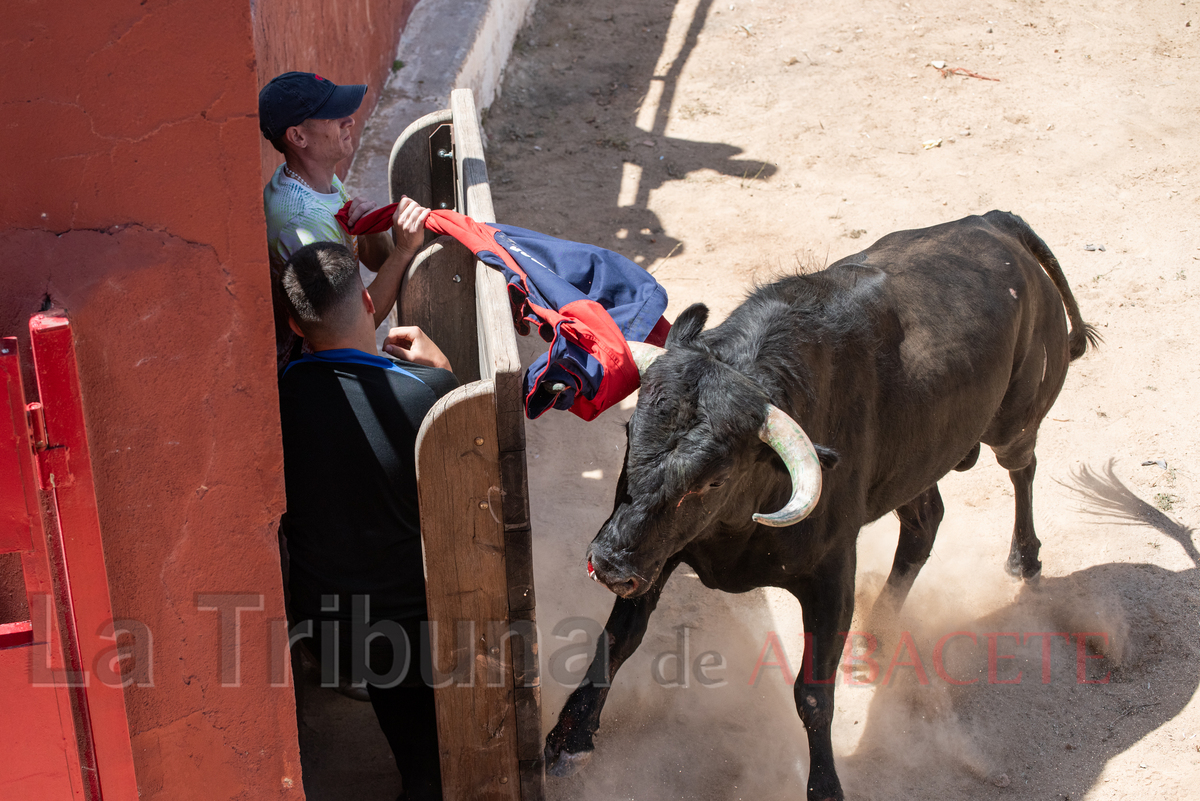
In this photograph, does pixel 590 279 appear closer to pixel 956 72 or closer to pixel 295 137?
pixel 295 137

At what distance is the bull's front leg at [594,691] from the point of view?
3.43 m

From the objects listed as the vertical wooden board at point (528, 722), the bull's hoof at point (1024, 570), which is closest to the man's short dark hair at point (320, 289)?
the vertical wooden board at point (528, 722)

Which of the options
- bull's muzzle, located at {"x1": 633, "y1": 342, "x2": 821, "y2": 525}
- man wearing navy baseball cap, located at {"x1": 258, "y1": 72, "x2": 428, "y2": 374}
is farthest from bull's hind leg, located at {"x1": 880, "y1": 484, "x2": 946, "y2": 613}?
man wearing navy baseball cap, located at {"x1": 258, "y1": 72, "x2": 428, "y2": 374}

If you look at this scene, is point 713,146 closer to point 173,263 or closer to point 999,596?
point 999,596

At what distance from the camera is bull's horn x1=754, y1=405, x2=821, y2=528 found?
2.72 meters

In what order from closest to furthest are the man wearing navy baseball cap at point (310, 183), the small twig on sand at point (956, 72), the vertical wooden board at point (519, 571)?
the vertical wooden board at point (519, 571) < the man wearing navy baseball cap at point (310, 183) < the small twig on sand at point (956, 72)

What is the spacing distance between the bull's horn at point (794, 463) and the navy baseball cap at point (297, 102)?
189 centimetres

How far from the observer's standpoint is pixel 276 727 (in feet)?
8.85

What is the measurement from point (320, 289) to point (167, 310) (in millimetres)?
489

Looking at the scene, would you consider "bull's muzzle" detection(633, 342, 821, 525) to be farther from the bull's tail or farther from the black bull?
the bull's tail

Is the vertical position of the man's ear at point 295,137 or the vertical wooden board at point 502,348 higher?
the man's ear at point 295,137

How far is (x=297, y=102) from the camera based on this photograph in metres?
3.42

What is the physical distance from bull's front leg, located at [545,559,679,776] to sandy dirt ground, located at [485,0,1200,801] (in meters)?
0.42

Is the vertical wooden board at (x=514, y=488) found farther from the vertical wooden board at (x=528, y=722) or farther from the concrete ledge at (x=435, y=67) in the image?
the concrete ledge at (x=435, y=67)
